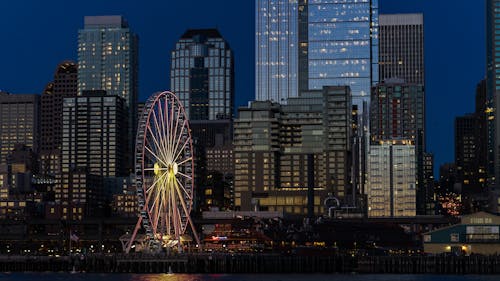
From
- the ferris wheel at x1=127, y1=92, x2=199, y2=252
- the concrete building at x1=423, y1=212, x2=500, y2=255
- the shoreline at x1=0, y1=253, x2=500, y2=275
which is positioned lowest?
the shoreline at x1=0, y1=253, x2=500, y2=275

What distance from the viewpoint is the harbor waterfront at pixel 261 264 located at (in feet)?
515

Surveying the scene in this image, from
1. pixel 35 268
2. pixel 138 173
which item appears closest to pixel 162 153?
pixel 138 173

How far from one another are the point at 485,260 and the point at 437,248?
2343cm

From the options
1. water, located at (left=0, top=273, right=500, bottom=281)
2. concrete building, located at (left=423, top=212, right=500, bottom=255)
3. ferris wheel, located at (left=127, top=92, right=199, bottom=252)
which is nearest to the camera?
water, located at (left=0, top=273, right=500, bottom=281)

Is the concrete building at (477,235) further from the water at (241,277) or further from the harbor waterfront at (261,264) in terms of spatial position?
the water at (241,277)

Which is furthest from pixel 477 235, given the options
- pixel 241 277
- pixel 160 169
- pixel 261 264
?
pixel 160 169

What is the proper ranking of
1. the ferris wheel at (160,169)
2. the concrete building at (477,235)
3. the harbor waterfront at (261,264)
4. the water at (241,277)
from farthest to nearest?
the concrete building at (477,235) → the ferris wheel at (160,169) → the harbor waterfront at (261,264) → the water at (241,277)

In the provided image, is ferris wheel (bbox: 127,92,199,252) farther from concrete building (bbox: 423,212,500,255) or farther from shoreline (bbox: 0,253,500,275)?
concrete building (bbox: 423,212,500,255)

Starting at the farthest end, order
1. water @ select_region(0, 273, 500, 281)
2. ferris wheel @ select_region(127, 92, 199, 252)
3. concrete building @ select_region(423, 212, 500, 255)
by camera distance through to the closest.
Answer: concrete building @ select_region(423, 212, 500, 255)
ferris wheel @ select_region(127, 92, 199, 252)
water @ select_region(0, 273, 500, 281)

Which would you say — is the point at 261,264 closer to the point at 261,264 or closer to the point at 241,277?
the point at 261,264

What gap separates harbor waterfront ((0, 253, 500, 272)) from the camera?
157 m

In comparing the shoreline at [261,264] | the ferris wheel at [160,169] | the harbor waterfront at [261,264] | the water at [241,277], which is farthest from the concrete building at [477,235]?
the ferris wheel at [160,169]

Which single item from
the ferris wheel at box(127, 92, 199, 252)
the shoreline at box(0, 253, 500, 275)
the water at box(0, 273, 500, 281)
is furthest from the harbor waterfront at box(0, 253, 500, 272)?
the ferris wheel at box(127, 92, 199, 252)

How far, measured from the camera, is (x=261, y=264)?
16600 cm
